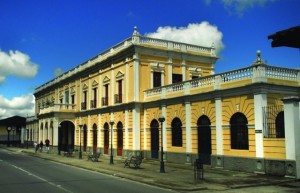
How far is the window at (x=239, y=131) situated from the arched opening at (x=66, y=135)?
104 ft

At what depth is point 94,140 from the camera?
4206cm

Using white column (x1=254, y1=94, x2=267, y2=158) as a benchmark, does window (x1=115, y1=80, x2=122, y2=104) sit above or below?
above

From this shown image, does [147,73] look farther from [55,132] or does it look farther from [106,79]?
[55,132]

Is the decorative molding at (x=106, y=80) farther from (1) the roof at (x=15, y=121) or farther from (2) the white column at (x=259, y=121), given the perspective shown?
(1) the roof at (x=15, y=121)

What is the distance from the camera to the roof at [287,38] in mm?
5078

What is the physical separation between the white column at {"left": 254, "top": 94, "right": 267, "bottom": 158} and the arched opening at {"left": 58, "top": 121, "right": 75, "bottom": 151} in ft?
111

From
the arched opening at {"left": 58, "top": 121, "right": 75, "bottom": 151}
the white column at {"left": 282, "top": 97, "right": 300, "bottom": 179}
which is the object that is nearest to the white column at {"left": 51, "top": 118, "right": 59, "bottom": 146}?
the arched opening at {"left": 58, "top": 121, "right": 75, "bottom": 151}

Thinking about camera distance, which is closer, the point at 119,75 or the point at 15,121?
the point at 119,75

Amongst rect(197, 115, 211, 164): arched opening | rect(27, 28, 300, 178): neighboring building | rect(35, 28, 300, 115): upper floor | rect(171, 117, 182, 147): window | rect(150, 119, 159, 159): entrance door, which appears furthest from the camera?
rect(150, 119, 159, 159): entrance door

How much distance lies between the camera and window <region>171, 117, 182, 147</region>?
27.9 metres

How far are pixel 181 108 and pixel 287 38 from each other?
22536 mm

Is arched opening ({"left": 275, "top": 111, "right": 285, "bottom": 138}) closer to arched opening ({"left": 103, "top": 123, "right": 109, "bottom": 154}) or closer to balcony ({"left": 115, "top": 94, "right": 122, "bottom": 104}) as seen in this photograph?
balcony ({"left": 115, "top": 94, "right": 122, "bottom": 104})

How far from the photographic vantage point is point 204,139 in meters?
25.3

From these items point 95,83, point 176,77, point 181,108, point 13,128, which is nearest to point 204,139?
point 181,108
